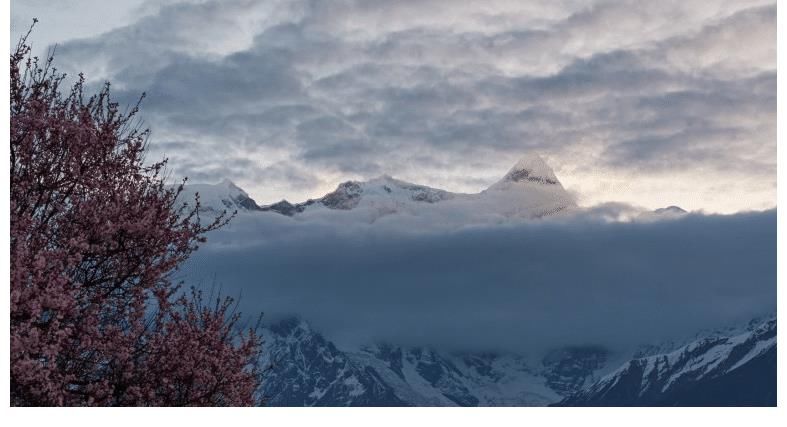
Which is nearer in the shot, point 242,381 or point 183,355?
point 183,355

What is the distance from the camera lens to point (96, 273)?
81.5ft

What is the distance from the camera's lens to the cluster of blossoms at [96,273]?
72.1 feet

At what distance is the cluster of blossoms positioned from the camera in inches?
865

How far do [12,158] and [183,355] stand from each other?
6.06 meters

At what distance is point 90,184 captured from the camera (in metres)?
24.7

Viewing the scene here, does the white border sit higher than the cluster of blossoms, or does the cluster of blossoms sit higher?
the cluster of blossoms
